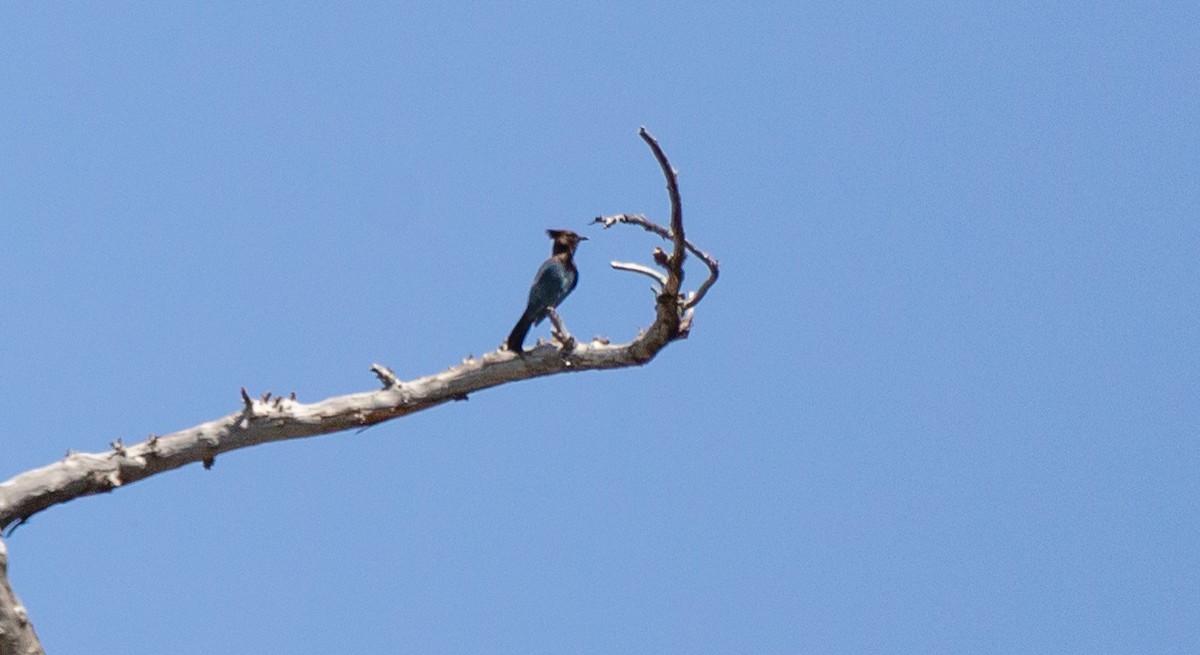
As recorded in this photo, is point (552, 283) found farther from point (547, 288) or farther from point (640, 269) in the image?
point (640, 269)

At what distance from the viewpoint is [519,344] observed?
9984 mm

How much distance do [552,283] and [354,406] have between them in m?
1.74

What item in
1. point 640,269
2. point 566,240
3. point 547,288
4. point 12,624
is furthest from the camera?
point 566,240

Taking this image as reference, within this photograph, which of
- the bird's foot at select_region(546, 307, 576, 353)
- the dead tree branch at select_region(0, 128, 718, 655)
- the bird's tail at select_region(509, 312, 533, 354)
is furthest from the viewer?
the bird's tail at select_region(509, 312, 533, 354)

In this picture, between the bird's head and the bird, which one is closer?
the bird

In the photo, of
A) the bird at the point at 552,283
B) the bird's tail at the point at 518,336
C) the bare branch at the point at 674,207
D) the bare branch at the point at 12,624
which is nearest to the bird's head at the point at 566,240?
the bird at the point at 552,283

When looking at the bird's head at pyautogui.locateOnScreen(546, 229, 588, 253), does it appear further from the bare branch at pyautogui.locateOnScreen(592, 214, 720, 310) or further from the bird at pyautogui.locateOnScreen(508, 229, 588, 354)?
the bare branch at pyautogui.locateOnScreen(592, 214, 720, 310)

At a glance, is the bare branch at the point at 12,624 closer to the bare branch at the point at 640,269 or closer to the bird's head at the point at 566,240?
the bare branch at the point at 640,269

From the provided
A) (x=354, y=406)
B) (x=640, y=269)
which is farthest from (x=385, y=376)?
(x=640, y=269)

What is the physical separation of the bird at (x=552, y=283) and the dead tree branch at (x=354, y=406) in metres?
0.18

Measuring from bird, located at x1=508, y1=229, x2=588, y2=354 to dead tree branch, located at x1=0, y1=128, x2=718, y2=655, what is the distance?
18 centimetres

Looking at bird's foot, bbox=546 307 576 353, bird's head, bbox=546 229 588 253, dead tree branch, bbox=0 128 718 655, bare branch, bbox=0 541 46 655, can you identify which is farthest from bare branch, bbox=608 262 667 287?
bare branch, bbox=0 541 46 655

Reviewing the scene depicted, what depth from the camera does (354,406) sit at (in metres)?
9.81

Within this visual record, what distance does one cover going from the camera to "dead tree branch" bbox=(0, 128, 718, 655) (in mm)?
9078
